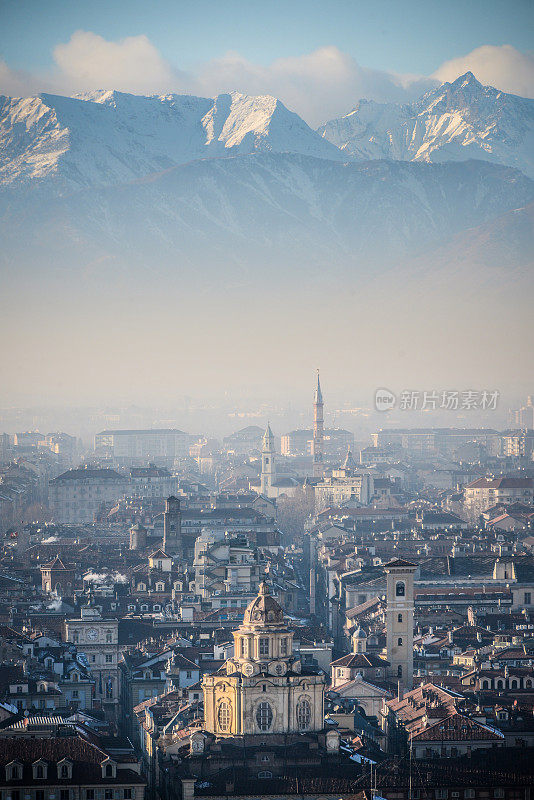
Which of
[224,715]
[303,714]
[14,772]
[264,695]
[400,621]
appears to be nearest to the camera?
[14,772]

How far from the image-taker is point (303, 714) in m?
54.8

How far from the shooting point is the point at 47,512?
173 m

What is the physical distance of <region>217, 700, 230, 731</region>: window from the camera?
5509cm

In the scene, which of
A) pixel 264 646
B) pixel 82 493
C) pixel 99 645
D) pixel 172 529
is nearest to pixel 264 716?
pixel 264 646

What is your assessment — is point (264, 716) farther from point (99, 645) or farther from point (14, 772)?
point (99, 645)

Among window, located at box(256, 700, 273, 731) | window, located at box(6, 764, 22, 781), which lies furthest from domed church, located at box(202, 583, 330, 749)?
window, located at box(6, 764, 22, 781)

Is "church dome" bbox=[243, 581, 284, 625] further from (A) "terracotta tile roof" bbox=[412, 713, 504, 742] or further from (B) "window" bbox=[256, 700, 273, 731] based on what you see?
(A) "terracotta tile roof" bbox=[412, 713, 504, 742]

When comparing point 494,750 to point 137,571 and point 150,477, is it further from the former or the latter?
point 150,477

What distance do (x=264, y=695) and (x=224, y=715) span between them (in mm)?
1327

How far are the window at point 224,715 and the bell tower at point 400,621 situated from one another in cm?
1366

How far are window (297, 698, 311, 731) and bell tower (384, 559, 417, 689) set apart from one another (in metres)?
13.2

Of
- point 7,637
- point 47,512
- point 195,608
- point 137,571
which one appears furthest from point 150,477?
point 7,637

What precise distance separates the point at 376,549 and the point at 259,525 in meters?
20.3

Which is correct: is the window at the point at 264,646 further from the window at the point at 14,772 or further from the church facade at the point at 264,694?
the window at the point at 14,772
